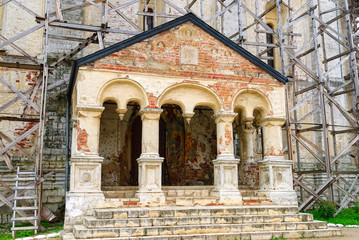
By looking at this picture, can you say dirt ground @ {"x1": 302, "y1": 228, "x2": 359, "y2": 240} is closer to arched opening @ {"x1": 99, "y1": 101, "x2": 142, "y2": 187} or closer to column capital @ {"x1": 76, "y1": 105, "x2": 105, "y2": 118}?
column capital @ {"x1": 76, "y1": 105, "x2": 105, "y2": 118}

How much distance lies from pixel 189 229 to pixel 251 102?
4.54 m

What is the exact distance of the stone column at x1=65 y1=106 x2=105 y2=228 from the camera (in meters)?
8.48

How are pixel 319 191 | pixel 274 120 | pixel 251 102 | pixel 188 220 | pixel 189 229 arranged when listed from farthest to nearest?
pixel 319 191, pixel 251 102, pixel 274 120, pixel 188 220, pixel 189 229

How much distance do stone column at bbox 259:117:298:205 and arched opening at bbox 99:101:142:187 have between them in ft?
16.5

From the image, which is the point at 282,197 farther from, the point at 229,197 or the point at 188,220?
the point at 188,220

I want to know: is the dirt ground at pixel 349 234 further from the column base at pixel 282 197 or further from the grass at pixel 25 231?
the grass at pixel 25 231

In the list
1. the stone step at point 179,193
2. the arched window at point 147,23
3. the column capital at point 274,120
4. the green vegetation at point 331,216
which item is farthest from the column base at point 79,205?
the arched window at point 147,23

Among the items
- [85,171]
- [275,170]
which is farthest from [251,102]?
[85,171]

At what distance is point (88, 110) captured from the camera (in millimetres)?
9047

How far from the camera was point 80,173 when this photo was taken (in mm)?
8688

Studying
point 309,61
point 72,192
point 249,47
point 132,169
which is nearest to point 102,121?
point 132,169

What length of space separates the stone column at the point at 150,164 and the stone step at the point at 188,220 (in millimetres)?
1141

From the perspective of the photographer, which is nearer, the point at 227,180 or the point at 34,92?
the point at 227,180

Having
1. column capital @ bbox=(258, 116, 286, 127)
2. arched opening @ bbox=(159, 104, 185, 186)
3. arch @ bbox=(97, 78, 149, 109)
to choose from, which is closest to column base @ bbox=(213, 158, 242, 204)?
column capital @ bbox=(258, 116, 286, 127)
